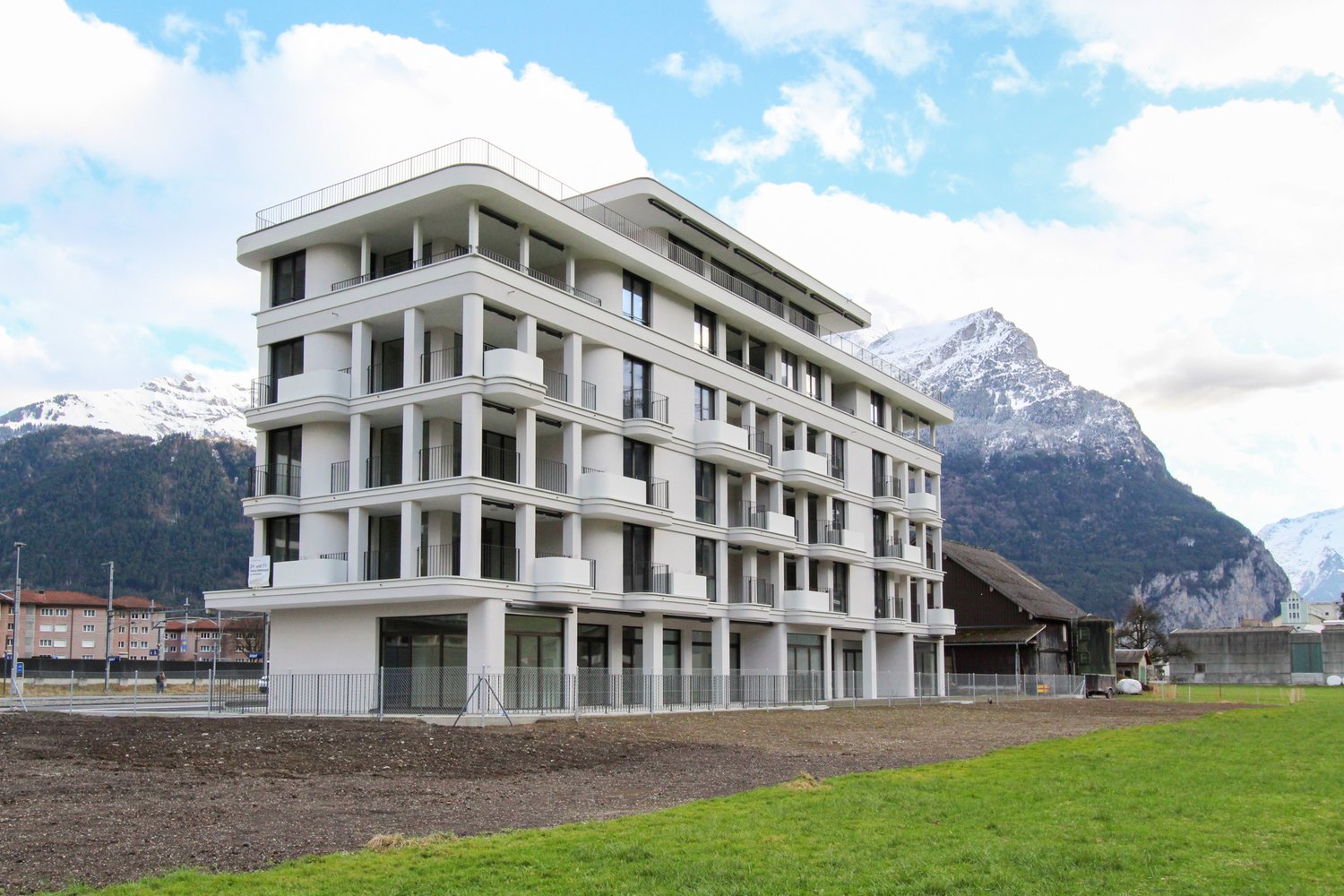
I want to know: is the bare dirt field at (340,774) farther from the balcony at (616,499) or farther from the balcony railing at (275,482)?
the balcony railing at (275,482)

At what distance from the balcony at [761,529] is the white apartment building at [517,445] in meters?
0.14

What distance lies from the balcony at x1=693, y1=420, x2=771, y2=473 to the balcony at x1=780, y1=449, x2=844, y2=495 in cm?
338

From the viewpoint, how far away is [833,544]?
187 ft

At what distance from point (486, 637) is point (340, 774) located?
701 inches

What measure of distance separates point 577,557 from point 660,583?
4.48 meters

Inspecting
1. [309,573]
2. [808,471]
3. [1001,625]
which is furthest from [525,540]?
[1001,625]

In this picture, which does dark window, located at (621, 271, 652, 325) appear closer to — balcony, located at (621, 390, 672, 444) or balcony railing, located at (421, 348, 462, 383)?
balcony, located at (621, 390, 672, 444)

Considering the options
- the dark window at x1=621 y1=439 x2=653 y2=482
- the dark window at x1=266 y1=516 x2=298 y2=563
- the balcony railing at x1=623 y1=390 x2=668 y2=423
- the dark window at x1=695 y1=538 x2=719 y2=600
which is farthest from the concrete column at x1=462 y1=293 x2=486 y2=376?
the dark window at x1=695 y1=538 x2=719 y2=600

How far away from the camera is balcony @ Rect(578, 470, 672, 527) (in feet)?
137

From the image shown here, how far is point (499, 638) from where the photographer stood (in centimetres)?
3759

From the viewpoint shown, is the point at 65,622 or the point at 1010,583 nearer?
the point at 1010,583

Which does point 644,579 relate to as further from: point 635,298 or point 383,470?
point 635,298

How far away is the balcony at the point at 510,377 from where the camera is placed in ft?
125

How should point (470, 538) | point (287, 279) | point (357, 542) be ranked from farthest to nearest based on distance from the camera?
point (287, 279)
point (357, 542)
point (470, 538)
